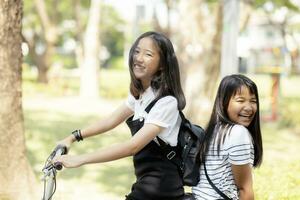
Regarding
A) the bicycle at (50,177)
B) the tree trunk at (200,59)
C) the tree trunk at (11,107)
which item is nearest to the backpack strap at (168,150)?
the bicycle at (50,177)

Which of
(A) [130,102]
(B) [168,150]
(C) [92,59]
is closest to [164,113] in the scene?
(B) [168,150]

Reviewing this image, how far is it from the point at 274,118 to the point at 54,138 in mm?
6310

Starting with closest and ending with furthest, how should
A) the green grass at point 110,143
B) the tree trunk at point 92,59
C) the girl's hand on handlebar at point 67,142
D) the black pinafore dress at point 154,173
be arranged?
1. the black pinafore dress at point 154,173
2. the girl's hand on handlebar at point 67,142
3. the green grass at point 110,143
4. the tree trunk at point 92,59

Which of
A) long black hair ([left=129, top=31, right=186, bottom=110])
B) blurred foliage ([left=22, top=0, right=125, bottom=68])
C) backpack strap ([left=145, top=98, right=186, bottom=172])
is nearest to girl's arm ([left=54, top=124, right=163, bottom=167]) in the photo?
backpack strap ([left=145, top=98, right=186, bottom=172])

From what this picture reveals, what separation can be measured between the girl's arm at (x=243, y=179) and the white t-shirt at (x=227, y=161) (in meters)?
0.02

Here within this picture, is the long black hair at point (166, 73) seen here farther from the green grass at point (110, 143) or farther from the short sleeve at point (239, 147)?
the green grass at point (110, 143)

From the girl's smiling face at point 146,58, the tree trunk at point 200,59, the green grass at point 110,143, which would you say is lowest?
the green grass at point 110,143

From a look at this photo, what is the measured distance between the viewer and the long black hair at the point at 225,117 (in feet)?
8.95

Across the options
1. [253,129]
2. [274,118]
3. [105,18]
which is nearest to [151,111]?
[253,129]

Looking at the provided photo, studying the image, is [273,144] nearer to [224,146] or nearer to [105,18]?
[224,146]

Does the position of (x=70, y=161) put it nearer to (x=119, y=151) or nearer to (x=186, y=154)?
(x=119, y=151)

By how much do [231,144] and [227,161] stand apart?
0.31 ft

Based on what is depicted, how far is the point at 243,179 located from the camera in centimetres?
267

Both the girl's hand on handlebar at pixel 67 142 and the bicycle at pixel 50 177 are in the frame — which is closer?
the bicycle at pixel 50 177
